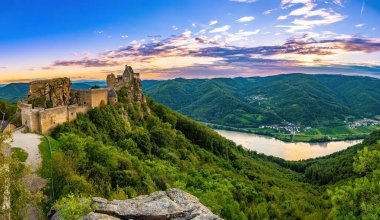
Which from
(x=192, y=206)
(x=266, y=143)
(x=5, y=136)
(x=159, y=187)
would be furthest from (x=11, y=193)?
(x=266, y=143)

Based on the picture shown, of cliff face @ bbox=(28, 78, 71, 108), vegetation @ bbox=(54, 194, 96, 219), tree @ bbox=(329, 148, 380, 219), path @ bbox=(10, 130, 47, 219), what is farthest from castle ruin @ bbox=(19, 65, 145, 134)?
tree @ bbox=(329, 148, 380, 219)

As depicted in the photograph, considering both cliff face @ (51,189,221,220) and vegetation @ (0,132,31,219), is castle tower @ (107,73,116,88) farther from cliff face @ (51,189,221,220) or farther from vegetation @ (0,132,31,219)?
vegetation @ (0,132,31,219)

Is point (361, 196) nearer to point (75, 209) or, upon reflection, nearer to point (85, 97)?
point (75, 209)

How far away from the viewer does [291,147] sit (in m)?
175

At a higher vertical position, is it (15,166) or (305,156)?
(15,166)

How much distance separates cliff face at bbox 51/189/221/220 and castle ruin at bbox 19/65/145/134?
2526 cm

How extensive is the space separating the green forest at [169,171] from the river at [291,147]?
51518mm

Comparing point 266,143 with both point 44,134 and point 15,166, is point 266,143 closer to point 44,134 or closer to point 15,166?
point 44,134

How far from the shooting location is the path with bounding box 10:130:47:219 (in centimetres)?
2039

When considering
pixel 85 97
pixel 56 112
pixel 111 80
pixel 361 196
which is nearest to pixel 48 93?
pixel 85 97

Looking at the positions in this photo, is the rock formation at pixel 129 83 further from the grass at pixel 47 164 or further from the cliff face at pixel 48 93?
the grass at pixel 47 164

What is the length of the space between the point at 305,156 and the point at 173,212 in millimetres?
144056

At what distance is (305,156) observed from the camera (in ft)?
490

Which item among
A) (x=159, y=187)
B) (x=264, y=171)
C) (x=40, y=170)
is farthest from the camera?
(x=264, y=171)
